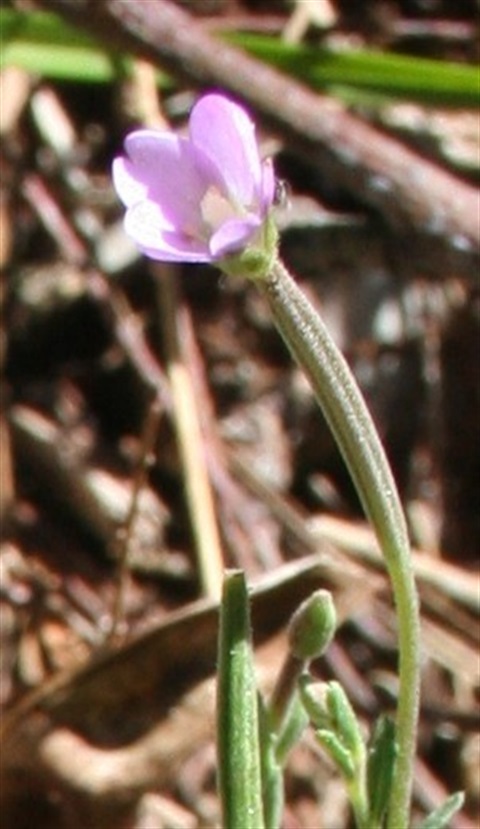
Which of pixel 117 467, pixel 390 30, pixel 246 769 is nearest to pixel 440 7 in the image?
pixel 390 30

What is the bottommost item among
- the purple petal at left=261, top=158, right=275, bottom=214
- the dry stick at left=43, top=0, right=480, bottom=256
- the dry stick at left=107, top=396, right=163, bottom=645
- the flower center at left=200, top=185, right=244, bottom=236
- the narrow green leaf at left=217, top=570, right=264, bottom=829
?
the narrow green leaf at left=217, top=570, right=264, bottom=829

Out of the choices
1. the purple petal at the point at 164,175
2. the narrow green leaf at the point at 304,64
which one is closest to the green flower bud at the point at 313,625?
the purple petal at the point at 164,175

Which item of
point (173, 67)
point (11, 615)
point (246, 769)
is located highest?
point (173, 67)

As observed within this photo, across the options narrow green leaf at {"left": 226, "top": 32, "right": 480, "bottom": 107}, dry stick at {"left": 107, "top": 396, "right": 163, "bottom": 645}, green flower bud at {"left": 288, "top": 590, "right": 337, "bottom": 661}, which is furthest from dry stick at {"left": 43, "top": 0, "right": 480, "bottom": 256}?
green flower bud at {"left": 288, "top": 590, "right": 337, "bottom": 661}

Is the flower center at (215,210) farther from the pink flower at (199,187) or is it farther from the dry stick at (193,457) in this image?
the dry stick at (193,457)

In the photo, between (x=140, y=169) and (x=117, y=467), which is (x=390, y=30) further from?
(x=140, y=169)

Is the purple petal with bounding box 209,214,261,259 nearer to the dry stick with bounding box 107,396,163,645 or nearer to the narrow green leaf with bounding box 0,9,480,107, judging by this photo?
the dry stick with bounding box 107,396,163,645

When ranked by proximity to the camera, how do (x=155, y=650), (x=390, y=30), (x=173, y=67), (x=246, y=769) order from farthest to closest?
(x=390, y=30)
(x=173, y=67)
(x=155, y=650)
(x=246, y=769)

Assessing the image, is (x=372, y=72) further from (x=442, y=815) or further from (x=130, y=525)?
(x=442, y=815)
